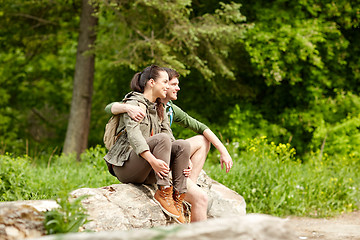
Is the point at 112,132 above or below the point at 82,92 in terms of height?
above

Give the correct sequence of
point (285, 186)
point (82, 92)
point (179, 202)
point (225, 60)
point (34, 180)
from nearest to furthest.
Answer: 1. point (179, 202)
2. point (34, 180)
3. point (285, 186)
4. point (225, 60)
5. point (82, 92)

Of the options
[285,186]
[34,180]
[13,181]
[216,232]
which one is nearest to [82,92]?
[34,180]

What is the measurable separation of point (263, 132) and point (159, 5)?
404 cm

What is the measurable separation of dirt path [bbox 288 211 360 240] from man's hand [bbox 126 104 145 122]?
2.40m

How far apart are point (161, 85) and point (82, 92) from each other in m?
6.99

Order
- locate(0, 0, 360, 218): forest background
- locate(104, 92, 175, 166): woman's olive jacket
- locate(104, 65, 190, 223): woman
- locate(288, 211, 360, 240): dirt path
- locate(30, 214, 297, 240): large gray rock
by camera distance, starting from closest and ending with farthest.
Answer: locate(30, 214, 297, 240): large gray rock
locate(104, 65, 190, 223): woman
locate(104, 92, 175, 166): woman's olive jacket
locate(288, 211, 360, 240): dirt path
locate(0, 0, 360, 218): forest background

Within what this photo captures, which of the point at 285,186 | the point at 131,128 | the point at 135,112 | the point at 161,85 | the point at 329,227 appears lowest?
the point at 329,227

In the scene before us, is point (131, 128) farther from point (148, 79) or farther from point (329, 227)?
point (329, 227)

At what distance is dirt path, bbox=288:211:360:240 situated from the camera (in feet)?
16.4

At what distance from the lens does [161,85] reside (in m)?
3.95

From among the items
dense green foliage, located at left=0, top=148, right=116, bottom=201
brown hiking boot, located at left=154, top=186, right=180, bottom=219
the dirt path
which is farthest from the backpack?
the dirt path

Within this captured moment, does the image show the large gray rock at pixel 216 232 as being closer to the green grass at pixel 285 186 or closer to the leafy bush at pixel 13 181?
the leafy bush at pixel 13 181

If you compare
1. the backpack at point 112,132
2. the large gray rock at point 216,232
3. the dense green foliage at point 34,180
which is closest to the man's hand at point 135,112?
the backpack at point 112,132

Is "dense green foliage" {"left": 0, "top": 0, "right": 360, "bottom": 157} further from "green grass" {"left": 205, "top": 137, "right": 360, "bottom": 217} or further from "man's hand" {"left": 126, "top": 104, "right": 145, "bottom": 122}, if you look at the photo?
"man's hand" {"left": 126, "top": 104, "right": 145, "bottom": 122}
